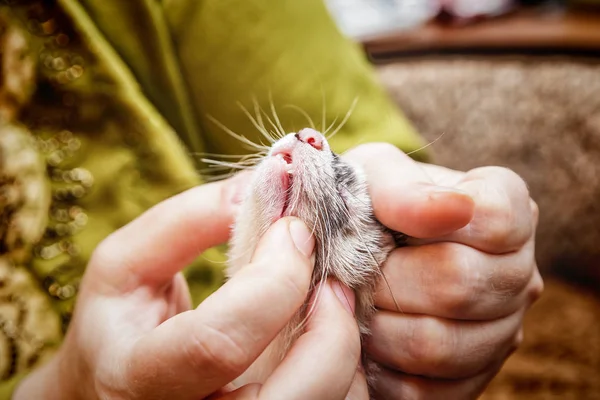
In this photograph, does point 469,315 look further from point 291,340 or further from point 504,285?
point 291,340

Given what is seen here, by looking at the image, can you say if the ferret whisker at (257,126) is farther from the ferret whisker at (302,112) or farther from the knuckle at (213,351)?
the knuckle at (213,351)

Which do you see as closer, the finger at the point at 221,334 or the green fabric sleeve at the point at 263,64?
the finger at the point at 221,334

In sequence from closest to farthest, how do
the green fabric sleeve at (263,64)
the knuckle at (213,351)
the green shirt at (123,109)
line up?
1. the knuckle at (213,351)
2. the green shirt at (123,109)
3. the green fabric sleeve at (263,64)

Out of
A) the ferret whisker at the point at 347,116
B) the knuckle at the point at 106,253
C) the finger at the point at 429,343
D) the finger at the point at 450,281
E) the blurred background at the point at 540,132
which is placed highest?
the knuckle at the point at 106,253

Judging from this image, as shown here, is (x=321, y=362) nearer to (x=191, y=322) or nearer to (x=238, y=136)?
(x=191, y=322)

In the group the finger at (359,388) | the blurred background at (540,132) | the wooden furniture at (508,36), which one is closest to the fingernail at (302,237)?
the finger at (359,388)

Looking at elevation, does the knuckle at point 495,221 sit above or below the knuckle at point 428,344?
above

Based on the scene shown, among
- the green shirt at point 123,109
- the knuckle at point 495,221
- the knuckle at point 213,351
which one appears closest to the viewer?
the knuckle at point 213,351

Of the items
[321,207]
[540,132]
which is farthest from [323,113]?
[540,132]
